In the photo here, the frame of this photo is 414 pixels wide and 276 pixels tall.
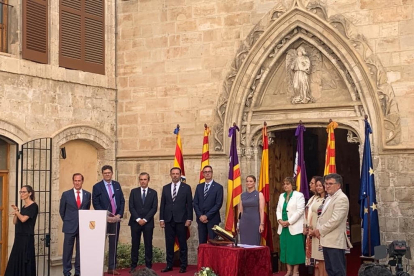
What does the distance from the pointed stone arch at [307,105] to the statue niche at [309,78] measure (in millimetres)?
120

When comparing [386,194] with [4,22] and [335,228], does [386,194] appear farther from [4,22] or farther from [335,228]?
[4,22]

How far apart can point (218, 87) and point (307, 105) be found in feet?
5.74

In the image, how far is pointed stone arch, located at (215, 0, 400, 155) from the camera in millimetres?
11305

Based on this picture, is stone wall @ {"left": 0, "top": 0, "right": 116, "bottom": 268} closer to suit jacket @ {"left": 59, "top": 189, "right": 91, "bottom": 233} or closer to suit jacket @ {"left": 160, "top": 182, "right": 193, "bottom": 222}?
suit jacket @ {"left": 59, "top": 189, "right": 91, "bottom": 233}

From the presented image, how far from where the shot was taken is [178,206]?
1170cm

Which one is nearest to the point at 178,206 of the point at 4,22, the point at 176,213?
the point at 176,213

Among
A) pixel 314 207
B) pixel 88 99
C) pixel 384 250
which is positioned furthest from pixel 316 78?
pixel 384 250

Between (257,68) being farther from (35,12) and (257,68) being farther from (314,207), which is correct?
(35,12)

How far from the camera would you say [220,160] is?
12750mm

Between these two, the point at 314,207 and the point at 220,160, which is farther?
the point at 220,160

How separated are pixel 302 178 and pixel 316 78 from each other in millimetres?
1827

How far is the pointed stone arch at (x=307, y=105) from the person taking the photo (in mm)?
11305

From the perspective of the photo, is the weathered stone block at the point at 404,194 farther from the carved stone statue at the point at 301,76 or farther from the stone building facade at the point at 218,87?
the carved stone statue at the point at 301,76

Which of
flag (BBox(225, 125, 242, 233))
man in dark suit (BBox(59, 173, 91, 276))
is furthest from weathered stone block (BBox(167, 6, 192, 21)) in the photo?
man in dark suit (BBox(59, 173, 91, 276))
